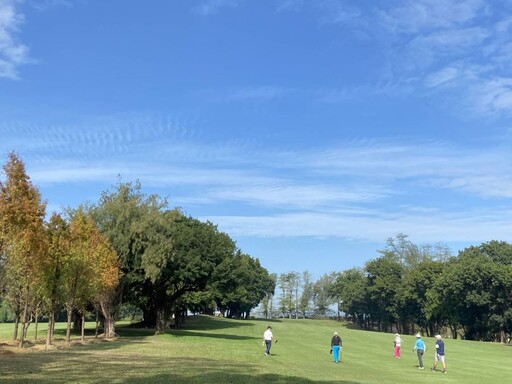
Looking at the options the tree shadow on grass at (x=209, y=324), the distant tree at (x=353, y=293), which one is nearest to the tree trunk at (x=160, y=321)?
the tree shadow on grass at (x=209, y=324)

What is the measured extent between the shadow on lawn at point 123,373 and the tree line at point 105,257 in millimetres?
11382

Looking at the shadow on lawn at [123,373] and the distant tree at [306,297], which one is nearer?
the shadow on lawn at [123,373]

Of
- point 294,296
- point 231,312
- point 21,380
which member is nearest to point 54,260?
point 21,380

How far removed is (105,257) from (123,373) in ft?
84.7

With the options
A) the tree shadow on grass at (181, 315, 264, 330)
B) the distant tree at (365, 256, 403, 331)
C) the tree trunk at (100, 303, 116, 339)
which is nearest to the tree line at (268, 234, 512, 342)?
the distant tree at (365, 256, 403, 331)

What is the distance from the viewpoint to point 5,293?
37344mm

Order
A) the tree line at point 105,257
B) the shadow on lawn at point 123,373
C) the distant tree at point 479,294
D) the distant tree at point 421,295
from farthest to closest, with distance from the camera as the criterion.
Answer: the distant tree at point 421,295 < the distant tree at point 479,294 < the tree line at point 105,257 < the shadow on lawn at point 123,373

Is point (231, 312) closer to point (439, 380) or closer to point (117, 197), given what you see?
point (117, 197)

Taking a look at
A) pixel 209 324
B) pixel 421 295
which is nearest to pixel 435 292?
pixel 421 295

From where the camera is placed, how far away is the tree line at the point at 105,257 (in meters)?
31.3

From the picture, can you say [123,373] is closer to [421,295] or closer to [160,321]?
[160,321]

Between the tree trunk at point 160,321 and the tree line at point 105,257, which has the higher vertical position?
the tree line at point 105,257

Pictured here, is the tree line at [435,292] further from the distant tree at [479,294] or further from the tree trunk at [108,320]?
the tree trunk at [108,320]

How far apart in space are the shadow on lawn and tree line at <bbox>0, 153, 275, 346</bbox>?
448 inches
